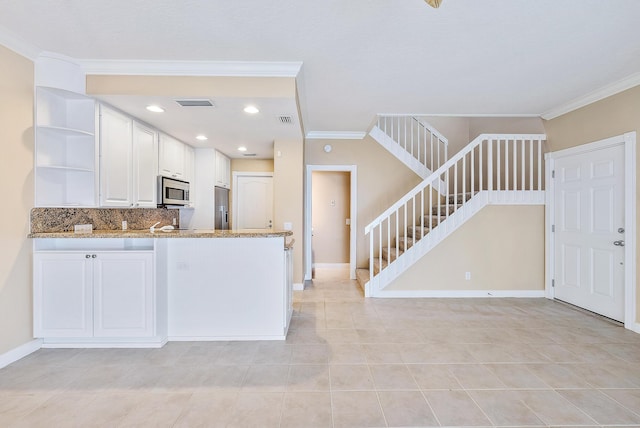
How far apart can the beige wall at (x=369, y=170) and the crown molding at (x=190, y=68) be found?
2.69 m

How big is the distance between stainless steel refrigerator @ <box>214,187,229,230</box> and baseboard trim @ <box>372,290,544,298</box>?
9.79 ft

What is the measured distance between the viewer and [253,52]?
258 centimetres

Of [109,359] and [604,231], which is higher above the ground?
[604,231]

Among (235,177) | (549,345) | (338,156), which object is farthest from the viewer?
(235,177)

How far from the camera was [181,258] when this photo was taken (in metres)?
2.87

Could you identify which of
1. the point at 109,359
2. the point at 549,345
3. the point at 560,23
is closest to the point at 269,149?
the point at 109,359

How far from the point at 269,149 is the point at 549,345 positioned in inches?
173

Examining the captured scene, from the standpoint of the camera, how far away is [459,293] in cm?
438

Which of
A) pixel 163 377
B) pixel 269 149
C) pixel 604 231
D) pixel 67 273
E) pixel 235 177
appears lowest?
pixel 163 377

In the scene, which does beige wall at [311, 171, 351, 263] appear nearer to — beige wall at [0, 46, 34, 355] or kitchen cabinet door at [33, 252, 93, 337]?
kitchen cabinet door at [33, 252, 93, 337]

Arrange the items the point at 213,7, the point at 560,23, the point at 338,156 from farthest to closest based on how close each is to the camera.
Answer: the point at 338,156 < the point at 560,23 < the point at 213,7

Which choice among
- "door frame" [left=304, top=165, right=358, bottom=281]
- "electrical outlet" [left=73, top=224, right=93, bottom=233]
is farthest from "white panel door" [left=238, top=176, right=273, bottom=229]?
"electrical outlet" [left=73, top=224, right=93, bottom=233]

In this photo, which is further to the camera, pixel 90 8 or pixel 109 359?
pixel 109 359

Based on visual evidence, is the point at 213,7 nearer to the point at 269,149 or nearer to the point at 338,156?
the point at 269,149
